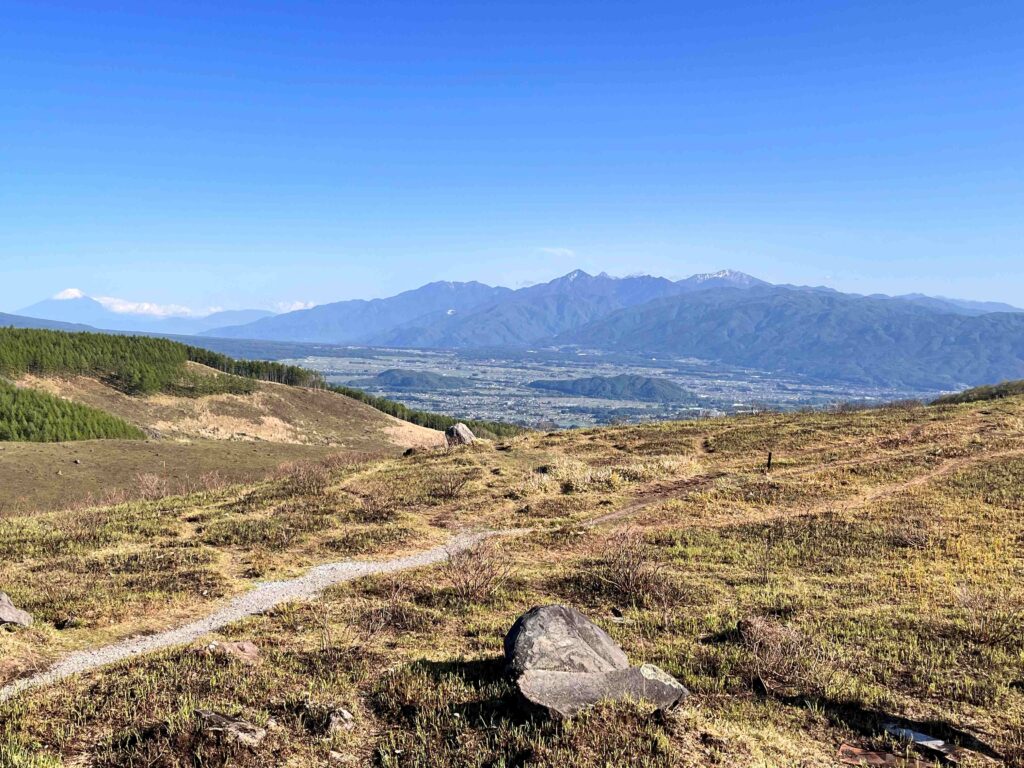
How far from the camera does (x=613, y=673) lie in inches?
455

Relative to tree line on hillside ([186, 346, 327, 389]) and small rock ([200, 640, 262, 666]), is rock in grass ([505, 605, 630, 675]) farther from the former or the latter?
tree line on hillside ([186, 346, 327, 389])

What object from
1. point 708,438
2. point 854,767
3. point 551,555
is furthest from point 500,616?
point 708,438

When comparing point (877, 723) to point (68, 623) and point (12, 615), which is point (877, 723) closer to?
point (68, 623)

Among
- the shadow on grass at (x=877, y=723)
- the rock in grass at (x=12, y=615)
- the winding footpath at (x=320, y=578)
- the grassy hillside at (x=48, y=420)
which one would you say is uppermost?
the shadow on grass at (x=877, y=723)

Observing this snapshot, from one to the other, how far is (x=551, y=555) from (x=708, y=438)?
101ft

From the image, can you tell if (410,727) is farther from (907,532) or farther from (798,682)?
(907,532)

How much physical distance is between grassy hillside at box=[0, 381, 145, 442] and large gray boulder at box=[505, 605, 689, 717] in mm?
89765

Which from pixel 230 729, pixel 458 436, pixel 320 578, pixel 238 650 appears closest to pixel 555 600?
pixel 320 578

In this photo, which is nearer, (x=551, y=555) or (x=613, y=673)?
(x=613, y=673)

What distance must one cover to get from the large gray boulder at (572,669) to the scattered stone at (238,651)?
5.77m

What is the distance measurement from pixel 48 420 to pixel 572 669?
311 feet

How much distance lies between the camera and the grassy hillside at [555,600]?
1020cm

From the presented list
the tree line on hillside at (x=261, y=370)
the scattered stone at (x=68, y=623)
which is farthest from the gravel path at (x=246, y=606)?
the tree line on hillside at (x=261, y=370)

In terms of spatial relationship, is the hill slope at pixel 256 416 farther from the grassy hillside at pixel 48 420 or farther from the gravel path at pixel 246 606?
the gravel path at pixel 246 606
